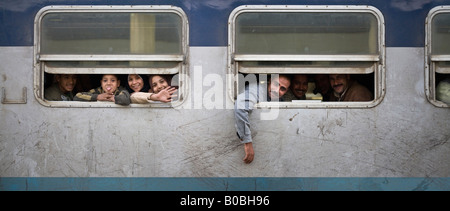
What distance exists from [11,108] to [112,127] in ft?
2.98

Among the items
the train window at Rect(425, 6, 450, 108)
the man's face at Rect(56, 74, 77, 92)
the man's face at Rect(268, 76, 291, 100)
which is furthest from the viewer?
the man's face at Rect(56, 74, 77, 92)

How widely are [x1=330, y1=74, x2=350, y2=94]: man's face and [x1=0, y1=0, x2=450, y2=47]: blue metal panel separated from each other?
0.46 metres

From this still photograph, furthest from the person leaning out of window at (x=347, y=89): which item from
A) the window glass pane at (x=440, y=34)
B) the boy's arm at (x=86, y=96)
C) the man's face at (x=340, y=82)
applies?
the boy's arm at (x=86, y=96)

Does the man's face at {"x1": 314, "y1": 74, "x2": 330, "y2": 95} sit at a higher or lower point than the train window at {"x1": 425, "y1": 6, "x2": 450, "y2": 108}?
lower

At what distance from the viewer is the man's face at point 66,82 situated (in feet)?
13.8

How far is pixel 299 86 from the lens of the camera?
4238mm

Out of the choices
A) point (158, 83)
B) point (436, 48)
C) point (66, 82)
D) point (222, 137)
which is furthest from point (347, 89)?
point (66, 82)

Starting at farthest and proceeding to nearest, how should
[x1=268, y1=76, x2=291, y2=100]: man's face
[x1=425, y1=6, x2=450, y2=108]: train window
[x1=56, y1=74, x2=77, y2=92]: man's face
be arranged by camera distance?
[x1=56, y1=74, x2=77, y2=92]: man's face, [x1=268, y1=76, x2=291, y2=100]: man's face, [x1=425, y1=6, x2=450, y2=108]: train window

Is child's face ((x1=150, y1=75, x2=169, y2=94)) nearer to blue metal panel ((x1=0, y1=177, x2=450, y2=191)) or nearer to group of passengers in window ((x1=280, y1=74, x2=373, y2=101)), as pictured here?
blue metal panel ((x1=0, y1=177, x2=450, y2=191))

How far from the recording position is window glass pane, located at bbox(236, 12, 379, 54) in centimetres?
398

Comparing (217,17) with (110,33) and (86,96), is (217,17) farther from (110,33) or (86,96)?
(86,96)

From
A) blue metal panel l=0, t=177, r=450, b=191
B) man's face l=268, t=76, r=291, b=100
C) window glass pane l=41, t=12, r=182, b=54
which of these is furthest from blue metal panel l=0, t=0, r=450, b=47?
blue metal panel l=0, t=177, r=450, b=191

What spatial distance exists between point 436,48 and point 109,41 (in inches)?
111

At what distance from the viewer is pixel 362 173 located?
4008 millimetres
